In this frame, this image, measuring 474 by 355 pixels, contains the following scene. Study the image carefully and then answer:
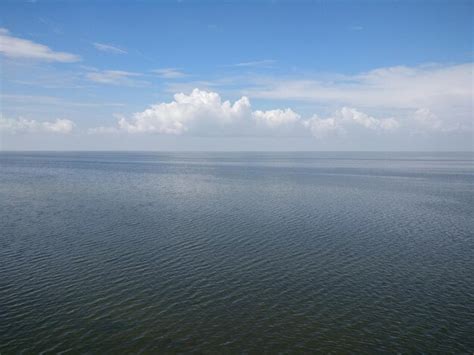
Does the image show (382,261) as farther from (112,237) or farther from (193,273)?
(112,237)

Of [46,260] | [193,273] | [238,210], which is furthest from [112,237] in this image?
[238,210]

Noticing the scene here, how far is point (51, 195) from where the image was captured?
301 feet

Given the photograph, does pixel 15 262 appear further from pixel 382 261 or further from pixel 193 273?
pixel 382 261

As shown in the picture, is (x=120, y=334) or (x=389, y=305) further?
(x=389, y=305)

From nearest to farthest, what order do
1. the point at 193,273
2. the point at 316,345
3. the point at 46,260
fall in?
the point at 316,345 → the point at 193,273 → the point at 46,260

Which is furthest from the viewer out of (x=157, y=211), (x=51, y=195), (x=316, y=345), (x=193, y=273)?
(x=51, y=195)

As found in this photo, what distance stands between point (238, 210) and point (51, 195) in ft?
180

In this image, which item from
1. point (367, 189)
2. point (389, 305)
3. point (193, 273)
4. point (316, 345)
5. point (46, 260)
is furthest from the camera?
point (367, 189)

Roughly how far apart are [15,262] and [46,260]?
11.1 ft

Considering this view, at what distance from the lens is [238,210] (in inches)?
2923

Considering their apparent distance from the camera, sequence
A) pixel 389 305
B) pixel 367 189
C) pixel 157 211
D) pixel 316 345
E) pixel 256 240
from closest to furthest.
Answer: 1. pixel 316 345
2. pixel 389 305
3. pixel 256 240
4. pixel 157 211
5. pixel 367 189

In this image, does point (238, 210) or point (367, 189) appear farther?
point (367, 189)

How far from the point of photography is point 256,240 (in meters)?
51.5

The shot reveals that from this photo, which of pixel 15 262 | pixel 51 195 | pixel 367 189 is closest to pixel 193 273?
pixel 15 262
